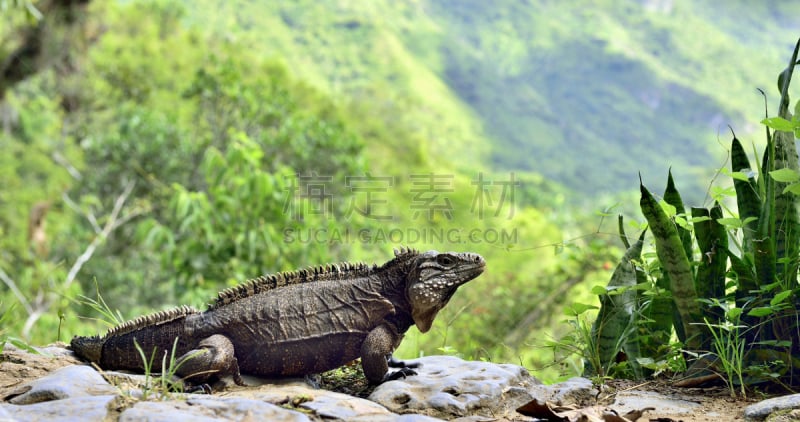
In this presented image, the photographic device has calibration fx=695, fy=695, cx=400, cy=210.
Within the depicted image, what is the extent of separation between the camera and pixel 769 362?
11.2 feet

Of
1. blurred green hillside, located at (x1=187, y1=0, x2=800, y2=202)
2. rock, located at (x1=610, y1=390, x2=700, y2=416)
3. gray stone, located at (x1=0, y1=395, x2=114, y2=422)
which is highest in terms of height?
blurred green hillside, located at (x1=187, y1=0, x2=800, y2=202)

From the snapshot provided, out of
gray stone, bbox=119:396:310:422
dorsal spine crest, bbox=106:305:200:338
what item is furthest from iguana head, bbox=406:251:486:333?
dorsal spine crest, bbox=106:305:200:338

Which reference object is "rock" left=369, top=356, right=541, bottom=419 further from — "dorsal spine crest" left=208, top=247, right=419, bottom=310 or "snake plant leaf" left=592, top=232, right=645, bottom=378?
"dorsal spine crest" left=208, top=247, right=419, bottom=310

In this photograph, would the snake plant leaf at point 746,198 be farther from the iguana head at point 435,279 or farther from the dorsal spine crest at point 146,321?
the dorsal spine crest at point 146,321

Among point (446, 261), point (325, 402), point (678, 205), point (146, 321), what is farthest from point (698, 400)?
point (146, 321)

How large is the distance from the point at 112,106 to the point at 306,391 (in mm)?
22599

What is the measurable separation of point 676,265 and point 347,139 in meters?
9.30

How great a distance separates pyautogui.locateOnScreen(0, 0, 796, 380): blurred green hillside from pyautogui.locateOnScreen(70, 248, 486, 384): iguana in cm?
41

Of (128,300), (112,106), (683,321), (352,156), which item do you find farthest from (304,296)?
(112,106)

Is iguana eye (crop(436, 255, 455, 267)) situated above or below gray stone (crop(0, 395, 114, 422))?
above

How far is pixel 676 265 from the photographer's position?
3535 millimetres

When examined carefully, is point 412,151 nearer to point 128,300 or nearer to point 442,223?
point 442,223

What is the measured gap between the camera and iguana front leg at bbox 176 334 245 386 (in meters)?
3.30

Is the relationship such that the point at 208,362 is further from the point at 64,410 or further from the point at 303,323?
the point at 64,410
